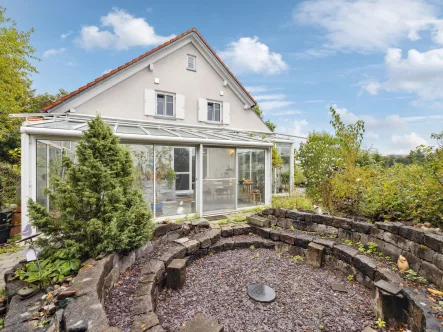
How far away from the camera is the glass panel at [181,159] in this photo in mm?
6621

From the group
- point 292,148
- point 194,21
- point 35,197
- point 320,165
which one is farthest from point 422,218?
point 194,21

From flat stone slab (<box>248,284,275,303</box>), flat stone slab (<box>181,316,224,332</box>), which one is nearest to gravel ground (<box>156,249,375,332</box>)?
flat stone slab (<box>248,284,275,303</box>)

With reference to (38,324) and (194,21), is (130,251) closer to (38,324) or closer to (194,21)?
(38,324)

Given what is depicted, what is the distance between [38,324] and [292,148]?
10589 millimetres

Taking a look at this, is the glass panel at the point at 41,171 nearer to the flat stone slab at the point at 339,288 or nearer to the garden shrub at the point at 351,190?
the flat stone slab at the point at 339,288

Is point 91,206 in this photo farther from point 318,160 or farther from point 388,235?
point 318,160

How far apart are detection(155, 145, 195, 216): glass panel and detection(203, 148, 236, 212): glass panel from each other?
0.48 m

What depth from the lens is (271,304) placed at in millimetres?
2916

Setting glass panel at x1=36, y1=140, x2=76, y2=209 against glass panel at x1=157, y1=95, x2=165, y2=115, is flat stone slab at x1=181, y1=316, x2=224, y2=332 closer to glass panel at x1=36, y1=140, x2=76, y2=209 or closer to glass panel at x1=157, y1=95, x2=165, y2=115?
glass panel at x1=36, y1=140, x2=76, y2=209

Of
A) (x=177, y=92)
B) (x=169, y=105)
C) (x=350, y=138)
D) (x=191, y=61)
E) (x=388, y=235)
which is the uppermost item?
(x=191, y=61)

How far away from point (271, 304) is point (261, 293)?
225 mm

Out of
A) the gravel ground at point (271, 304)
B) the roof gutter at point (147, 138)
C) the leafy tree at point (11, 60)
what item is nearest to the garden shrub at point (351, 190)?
the gravel ground at point (271, 304)

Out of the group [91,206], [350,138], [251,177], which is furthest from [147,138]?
[350,138]

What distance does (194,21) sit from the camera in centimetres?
1043
